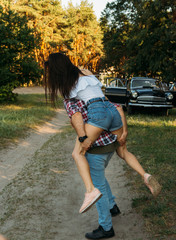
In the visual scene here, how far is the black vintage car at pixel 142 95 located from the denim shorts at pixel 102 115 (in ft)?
37.4

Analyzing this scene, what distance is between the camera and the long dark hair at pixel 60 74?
3.03 meters

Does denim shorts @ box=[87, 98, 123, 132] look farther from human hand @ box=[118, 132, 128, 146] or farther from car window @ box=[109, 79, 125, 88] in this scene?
car window @ box=[109, 79, 125, 88]

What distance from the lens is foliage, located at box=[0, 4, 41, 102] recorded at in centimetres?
1811

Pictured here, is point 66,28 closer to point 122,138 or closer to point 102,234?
point 122,138

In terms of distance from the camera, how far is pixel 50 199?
4516 millimetres

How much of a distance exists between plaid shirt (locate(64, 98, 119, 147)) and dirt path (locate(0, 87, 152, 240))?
41.2 inches

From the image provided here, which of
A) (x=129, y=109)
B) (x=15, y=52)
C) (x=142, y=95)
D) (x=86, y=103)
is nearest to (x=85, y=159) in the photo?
(x=86, y=103)

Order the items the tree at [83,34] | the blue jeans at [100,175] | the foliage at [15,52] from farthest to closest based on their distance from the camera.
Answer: the tree at [83,34], the foliage at [15,52], the blue jeans at [100,175]

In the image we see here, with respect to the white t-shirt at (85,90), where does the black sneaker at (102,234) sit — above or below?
below

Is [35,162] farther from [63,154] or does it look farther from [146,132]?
[146,132]

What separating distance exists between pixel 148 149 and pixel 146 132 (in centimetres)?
234

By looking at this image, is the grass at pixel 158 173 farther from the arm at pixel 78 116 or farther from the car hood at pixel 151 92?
the car hood at pixel 151 92

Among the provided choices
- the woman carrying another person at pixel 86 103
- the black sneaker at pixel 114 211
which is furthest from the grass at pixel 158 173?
the woman carrying another person at pixel 86 103

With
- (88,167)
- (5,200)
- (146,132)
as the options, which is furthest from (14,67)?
(88,167)
